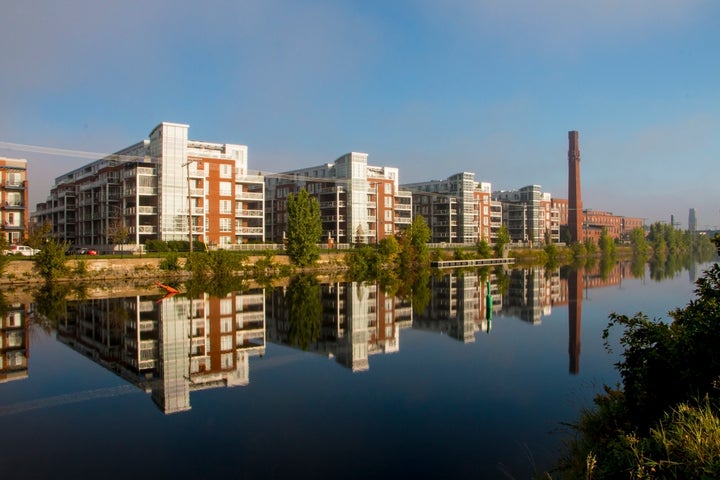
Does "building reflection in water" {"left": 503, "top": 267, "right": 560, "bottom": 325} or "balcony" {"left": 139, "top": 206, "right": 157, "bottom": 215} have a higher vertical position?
"balcony" {"left": 139, "top": 206, "right": 157, "bottom": 215}

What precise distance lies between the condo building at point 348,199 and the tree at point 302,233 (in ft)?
51.8

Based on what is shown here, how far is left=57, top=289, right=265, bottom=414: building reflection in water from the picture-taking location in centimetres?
1396

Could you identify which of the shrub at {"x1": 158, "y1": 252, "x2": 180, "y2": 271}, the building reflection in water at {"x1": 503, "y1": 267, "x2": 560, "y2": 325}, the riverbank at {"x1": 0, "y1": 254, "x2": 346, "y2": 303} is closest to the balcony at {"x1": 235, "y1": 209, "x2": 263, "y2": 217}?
the riverbank at {"x1": 0, "y1": 254, "x2": 346, "y2": 303}

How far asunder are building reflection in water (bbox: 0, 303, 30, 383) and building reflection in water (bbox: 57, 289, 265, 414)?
4.51 feet

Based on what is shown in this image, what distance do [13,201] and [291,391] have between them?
5789 cm

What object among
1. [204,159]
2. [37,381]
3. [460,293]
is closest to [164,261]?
[204,159]

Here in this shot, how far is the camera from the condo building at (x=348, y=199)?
72375mm

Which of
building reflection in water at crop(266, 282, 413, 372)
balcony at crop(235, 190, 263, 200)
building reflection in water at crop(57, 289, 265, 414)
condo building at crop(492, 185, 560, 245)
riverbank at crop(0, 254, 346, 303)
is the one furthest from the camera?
condo building at crop(492, 185, 560, 245)

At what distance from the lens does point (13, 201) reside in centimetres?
5731

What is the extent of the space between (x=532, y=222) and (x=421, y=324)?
97791 millimetres

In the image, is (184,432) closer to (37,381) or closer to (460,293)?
(37,381)

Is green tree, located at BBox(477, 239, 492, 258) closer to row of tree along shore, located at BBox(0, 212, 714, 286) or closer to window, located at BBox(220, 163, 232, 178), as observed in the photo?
row of tree along shore, located at BBox(0, 212, 714, 286)

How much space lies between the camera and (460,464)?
8.56m

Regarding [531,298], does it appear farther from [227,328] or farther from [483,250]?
[483,250]
